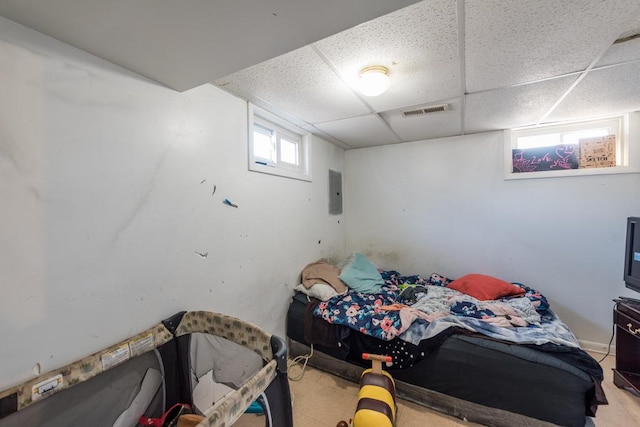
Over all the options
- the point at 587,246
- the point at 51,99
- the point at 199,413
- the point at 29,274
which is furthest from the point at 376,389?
the point at 587,246

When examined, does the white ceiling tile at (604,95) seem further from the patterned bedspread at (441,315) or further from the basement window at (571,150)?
the patterned bedspread at (441,315)

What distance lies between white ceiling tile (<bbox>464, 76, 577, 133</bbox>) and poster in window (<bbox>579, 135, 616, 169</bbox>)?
524 millimetres

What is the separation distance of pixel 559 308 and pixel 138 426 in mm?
3490

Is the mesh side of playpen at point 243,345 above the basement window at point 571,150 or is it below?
below

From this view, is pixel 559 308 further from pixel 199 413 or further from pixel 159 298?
pixel 159 298

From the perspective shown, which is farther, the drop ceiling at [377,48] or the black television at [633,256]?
the black television at [633,256]

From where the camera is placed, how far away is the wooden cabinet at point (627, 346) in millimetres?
1758

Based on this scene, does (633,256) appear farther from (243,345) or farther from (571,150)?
(243,345)

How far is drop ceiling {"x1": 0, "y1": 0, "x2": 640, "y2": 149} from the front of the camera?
85cm

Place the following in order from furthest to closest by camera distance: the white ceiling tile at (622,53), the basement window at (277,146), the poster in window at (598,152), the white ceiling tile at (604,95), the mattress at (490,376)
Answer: the poster in window at (598,152)
the basement window at (277,146)
the white ceiling tile at (604,95)
the mattress at (490,376)
the white ceiling tile at (622,53)

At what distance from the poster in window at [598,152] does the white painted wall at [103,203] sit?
3.14m

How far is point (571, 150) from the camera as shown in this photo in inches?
96.6

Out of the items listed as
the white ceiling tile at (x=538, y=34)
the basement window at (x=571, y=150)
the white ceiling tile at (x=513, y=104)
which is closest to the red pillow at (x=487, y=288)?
the basement window at (x=571, y=150)

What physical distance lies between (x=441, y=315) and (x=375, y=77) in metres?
1.76
